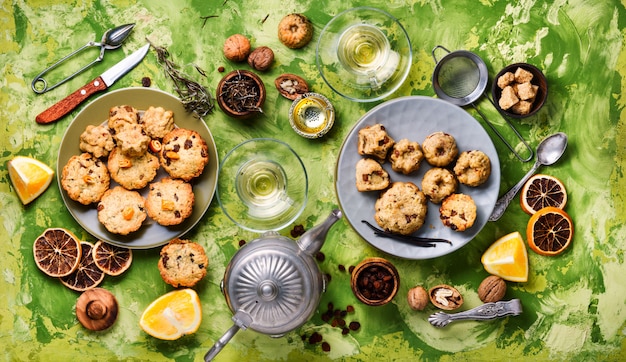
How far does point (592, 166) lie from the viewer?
2.98 metres

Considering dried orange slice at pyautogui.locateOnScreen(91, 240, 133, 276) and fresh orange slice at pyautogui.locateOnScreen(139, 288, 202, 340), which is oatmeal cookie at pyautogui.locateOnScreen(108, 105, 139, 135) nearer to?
dried orange slice at pyautogui.locateOnScreen(91, 240, 133, 276)

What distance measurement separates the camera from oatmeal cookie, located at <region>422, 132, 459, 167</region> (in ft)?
8.92

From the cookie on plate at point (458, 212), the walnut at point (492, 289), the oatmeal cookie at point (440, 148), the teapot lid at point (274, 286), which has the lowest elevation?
the teapot lid at point (274, 286)

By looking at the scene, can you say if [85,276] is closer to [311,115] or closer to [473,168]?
[311,115]

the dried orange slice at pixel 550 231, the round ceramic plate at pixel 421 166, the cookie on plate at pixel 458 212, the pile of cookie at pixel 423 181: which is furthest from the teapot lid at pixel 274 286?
the dried orange slice at pixel 550 231

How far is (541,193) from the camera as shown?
2.92 meters

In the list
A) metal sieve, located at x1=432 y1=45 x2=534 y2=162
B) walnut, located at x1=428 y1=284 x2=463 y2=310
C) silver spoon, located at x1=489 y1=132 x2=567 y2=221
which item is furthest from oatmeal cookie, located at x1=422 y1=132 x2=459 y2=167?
walnut, located at x1=428 y1=284 x2=463 y2=310

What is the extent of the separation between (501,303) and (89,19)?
2.72 m

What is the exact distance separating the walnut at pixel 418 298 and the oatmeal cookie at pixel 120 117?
1.72m

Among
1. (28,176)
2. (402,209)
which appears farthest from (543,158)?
(28,176)

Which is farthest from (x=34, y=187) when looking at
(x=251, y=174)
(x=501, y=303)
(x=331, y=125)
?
(x=501, y=303)

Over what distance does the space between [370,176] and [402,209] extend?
0.23m

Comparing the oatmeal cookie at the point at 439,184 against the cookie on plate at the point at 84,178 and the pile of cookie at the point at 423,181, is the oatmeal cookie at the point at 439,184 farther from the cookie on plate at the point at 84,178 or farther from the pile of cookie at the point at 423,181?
the cookie on plate at the point at 84,178

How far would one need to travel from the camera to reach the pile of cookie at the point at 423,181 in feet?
8.92
